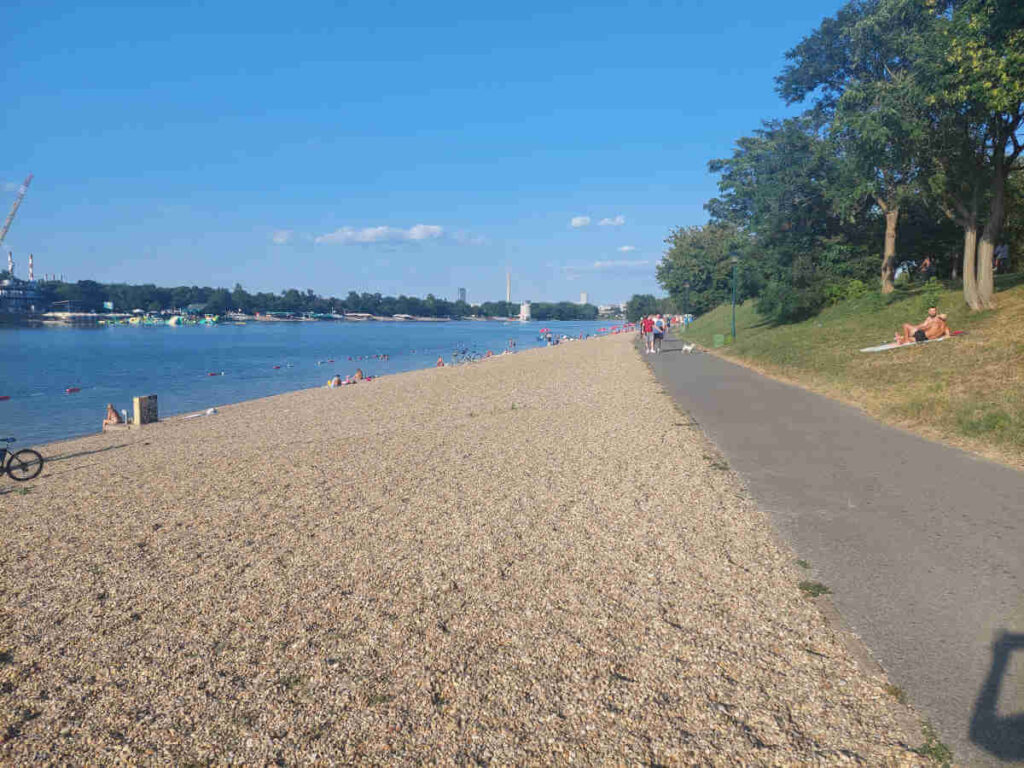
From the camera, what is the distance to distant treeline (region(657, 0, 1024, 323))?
1512cm

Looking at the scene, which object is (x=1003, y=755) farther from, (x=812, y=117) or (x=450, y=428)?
(x=812, y=117)

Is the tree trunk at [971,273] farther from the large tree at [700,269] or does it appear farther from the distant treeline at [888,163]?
the large tree at [700,269]

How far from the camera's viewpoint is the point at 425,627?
418 centimetres

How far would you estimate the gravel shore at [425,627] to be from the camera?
3.09 metres

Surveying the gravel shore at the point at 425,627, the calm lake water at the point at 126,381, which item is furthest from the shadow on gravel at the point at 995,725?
the calm lake water at the point at 126,381

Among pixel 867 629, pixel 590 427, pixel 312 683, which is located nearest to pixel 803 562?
pixel 867 629

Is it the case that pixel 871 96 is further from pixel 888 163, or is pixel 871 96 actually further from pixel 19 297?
pixel 19 297

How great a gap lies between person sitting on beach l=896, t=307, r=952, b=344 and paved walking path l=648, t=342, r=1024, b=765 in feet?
22.9

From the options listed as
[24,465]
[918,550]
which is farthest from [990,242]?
[24,465]

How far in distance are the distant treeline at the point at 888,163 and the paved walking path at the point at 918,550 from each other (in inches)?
407

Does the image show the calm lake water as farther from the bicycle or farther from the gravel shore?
the gravel shore

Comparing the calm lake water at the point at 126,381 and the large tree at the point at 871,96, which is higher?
the large tree at the point at 871,96

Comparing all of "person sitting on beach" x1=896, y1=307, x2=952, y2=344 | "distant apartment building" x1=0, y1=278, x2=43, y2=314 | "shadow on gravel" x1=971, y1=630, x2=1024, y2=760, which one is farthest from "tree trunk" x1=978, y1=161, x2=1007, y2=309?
"distant apartment building" x1=0, y1=278, x2=43, y2=314

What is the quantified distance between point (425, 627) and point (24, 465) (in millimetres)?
8873
